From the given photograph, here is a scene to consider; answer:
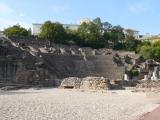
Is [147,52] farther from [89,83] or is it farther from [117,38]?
[89,83]

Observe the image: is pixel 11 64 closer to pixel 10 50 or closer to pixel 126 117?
pixel 10 50

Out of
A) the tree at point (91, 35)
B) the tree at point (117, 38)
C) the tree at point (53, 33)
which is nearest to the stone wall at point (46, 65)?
the tree at point (53, 33)

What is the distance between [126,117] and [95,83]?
25117 mm

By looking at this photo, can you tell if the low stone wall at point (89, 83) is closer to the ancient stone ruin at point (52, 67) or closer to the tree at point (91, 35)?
the ancient stone ruin at point (52, 67)

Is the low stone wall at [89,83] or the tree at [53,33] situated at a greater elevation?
the tree at [53,33]

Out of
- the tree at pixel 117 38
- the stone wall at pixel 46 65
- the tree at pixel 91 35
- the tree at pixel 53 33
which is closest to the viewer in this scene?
the stone wall at pixel 46 65

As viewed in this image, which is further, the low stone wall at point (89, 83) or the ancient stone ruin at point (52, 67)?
the ancient stone ruin at point (52, 67)

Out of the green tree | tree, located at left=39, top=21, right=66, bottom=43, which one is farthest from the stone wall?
the green tree

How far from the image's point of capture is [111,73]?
66.4m

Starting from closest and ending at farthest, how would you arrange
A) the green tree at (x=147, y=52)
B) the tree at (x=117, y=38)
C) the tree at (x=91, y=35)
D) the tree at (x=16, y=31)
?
the tree at (x=16, y=31)
the green tree at (x=147, y=52)
the tree at (x=91, y=35)
the tree at (x=117, y=38)

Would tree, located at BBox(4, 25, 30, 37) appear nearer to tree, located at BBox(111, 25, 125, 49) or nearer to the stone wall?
the stone wall

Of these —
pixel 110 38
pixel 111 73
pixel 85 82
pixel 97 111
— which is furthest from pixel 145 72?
pixel 97 111

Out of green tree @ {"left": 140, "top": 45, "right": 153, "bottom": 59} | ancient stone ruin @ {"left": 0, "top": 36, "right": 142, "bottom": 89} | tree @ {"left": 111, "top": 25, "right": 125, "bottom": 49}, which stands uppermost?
tree @ {"left": 111, "top": 25, "right": 125, "bottom": 49}

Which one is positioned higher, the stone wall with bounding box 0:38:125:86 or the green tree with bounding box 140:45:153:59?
the green tree with bounding box 140:45:153:59
